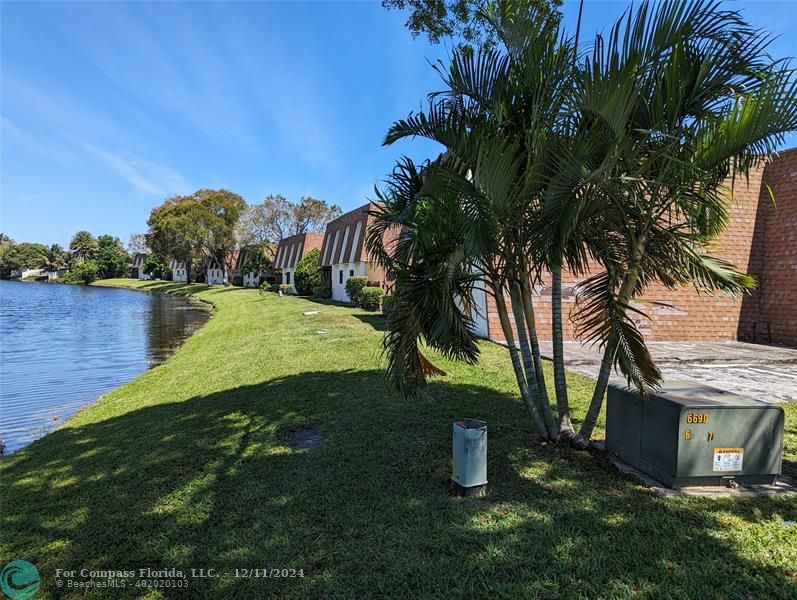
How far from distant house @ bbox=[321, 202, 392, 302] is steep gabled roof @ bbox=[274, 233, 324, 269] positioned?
6.29 m

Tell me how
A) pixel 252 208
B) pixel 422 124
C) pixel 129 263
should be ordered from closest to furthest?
pixel 422 124 < pixel 252 208 < pixel 129 263

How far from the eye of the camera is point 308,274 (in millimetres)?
34938

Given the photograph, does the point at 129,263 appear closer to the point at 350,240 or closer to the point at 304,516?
the point at 350,240

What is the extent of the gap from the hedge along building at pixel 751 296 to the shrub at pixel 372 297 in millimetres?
8771

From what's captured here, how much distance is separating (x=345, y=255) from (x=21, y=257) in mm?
90105

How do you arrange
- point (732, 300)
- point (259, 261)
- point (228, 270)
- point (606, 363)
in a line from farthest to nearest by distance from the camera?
point (228, 270), point (259, 261), point (732, 300), point (606, 363)

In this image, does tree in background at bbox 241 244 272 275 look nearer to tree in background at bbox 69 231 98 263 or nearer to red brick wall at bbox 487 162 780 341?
red brick wall at bbox 487 162 780 341

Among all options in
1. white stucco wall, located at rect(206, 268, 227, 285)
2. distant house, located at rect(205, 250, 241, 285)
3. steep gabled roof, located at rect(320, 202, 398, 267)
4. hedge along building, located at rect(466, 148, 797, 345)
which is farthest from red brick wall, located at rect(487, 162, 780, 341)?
white stucco wall, located at rect(206, 268, 227, 285)

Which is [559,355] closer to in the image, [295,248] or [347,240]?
[347,240]

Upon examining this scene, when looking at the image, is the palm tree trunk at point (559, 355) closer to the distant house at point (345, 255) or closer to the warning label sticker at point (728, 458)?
the warning label sticker at point (728, 458)

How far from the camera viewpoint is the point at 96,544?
125 inches

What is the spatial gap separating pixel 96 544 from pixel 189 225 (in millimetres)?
50873

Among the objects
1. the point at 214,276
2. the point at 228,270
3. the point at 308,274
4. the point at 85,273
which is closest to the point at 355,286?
the point at 308,274

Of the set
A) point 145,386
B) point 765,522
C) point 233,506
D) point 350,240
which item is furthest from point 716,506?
point 350,240
